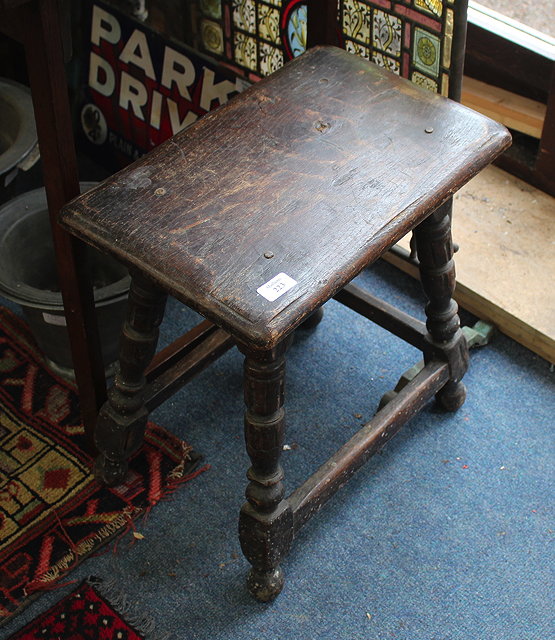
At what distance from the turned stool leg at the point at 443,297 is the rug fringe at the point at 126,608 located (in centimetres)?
71

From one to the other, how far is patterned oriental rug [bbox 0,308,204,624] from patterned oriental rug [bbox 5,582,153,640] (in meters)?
0.05

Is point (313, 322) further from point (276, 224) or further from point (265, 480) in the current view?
point (276, 224)

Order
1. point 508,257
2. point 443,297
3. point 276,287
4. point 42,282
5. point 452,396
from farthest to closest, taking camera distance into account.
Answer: point 508,257 < point 42,282 < point 452,396 < point 443,297 < point 276,287

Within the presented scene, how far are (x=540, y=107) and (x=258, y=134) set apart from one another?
1011 millimetres

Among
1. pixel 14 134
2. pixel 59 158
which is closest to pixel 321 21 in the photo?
pixel 59 158

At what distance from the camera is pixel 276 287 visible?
1292 mm

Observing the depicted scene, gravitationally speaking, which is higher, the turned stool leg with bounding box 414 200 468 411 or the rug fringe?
the turned stool leg with bounding box 414 200 468 411

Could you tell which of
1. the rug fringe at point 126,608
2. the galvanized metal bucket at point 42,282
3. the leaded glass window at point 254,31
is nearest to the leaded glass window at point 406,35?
the leaded glass window at point 254,31

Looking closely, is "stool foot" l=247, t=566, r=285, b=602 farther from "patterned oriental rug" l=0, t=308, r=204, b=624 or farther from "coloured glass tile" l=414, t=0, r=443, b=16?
"coloured glass tile" l=414, t=0, r=443, b=16

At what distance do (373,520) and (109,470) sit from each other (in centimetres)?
49

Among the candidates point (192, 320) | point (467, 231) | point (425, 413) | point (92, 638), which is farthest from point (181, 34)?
point (92, 638)

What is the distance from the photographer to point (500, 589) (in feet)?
5.47

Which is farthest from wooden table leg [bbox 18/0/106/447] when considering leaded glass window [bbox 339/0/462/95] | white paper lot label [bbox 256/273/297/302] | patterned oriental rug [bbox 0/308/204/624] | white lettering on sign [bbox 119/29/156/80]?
white lettering on sign [bbox 119/29/156/80]

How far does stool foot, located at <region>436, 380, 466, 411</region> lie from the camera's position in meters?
1.90
